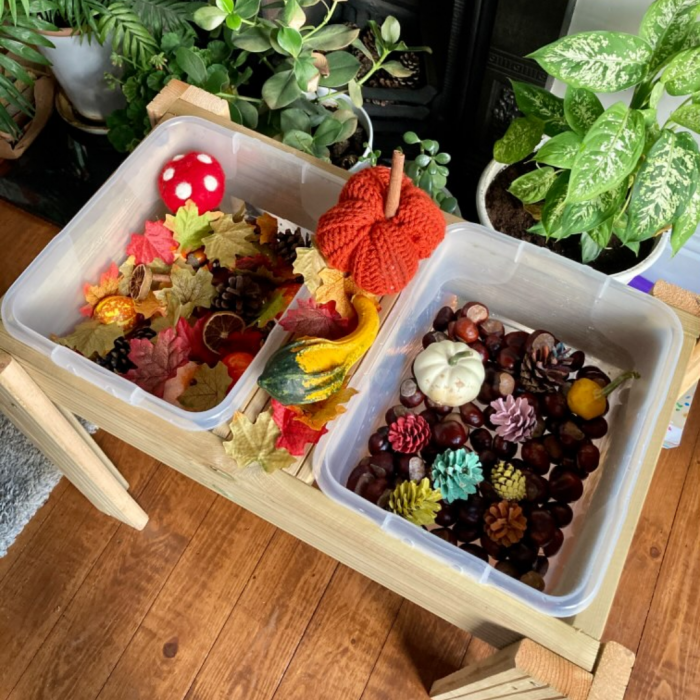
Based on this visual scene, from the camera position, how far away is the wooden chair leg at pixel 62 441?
780 millimetres

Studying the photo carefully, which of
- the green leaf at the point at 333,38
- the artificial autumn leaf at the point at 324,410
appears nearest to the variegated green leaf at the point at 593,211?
the artificial autumn leaf at the point at 324,410

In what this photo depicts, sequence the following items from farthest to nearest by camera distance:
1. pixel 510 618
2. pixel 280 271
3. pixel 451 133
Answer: pixel 451 133, pixel 280 271, pixel 510 618

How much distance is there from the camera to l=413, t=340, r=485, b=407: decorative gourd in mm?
900

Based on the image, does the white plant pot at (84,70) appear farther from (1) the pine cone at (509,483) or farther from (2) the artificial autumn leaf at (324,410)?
(1) the pine cone at (509,483)

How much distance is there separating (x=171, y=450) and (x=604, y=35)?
65 cm

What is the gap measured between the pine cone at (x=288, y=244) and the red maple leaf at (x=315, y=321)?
14 cm

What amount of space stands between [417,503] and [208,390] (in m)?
0.27

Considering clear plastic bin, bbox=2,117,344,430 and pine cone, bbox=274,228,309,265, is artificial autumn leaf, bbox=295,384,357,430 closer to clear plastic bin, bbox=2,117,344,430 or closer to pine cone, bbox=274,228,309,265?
clear plastic bin, bbox=2,117,344,430

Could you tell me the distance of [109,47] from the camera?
133 cm

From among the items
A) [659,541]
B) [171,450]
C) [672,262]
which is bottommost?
[659,541]

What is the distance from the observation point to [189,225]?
90 cm

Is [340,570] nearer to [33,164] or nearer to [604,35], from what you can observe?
[604,35]

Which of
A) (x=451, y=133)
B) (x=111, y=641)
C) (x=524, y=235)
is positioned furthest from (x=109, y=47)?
(x=111, y=641)

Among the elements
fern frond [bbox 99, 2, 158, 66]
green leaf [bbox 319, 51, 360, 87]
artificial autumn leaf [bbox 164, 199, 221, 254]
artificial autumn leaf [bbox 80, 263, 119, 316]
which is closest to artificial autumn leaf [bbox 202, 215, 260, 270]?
artificial autumn leaf [bbox 164, 199, 221, 254]
